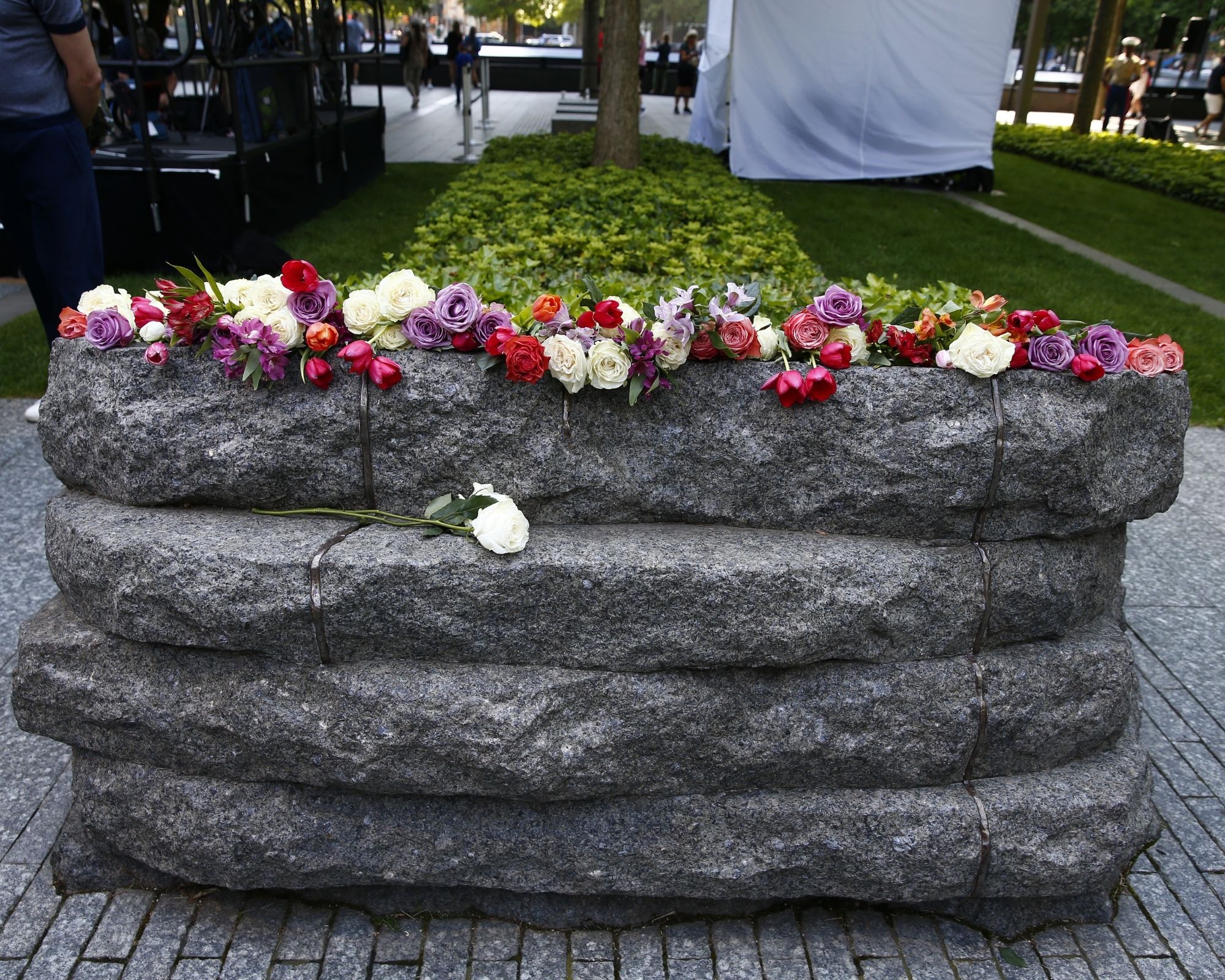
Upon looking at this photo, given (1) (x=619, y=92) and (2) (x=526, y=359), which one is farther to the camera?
(1) (x=619, y=92)

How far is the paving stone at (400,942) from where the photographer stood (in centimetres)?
257

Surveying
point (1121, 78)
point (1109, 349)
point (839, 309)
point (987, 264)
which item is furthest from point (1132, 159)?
point (839, 309)

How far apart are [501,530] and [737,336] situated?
2.43ft

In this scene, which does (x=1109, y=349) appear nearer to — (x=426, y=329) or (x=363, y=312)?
Answer: (x=426, y=329)

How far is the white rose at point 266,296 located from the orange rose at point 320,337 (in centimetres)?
13

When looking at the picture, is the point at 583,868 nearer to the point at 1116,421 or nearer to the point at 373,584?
the point at 373,584

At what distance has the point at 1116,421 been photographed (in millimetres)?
2562

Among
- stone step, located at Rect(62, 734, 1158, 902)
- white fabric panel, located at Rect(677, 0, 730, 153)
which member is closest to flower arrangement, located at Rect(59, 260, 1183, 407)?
stone step, located at Rect(62, 734, 1158, 902)

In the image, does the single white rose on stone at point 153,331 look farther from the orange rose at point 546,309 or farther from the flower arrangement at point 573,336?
the orange rose at point 546,309

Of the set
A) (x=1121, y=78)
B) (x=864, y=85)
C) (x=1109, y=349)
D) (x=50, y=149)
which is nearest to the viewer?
(x=1109, y=349)

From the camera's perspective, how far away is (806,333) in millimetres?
2529

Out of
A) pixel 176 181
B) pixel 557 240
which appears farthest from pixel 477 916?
pixel 176 181

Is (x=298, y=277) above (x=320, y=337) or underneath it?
above

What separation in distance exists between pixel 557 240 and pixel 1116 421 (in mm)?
3567
